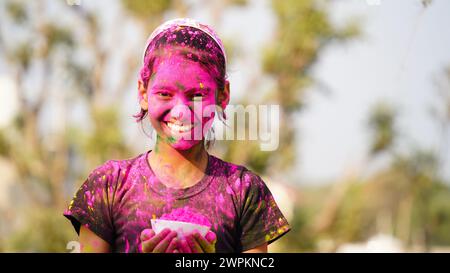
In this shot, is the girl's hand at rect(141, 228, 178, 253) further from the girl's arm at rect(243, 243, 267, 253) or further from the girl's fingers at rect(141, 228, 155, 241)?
the girl's arm at rect(243, 243, 267, 253)

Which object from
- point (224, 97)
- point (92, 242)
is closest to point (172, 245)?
point (92, 242)

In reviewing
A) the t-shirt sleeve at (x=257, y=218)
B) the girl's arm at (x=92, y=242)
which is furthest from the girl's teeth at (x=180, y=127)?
the girl's arm at (x=92, y=242)

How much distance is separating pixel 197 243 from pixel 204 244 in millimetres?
25

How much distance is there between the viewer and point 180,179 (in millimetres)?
2258

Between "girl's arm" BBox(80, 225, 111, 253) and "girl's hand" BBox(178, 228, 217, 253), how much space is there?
0.26m

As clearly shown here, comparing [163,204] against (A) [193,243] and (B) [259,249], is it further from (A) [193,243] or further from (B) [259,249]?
(B) [259,249]

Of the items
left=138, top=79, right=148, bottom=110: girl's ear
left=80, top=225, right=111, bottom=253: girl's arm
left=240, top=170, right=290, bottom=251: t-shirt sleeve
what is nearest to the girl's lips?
left=138, top=79, right=148, bottom=110: girl's ear

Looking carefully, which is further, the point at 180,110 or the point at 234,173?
the point at 234,173

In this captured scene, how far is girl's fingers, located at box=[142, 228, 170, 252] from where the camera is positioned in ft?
6.97

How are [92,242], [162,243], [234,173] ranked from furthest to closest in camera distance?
[234,173], [92,242], [162,243]
